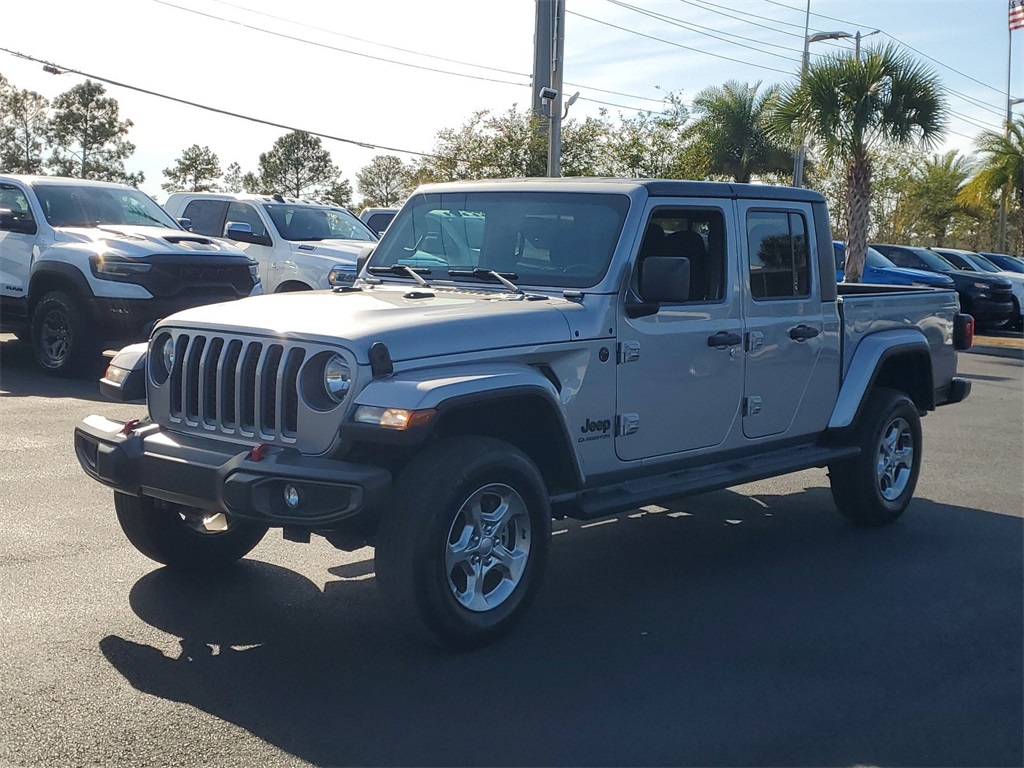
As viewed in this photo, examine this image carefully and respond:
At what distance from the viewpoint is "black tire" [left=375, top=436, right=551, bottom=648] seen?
14.8ft

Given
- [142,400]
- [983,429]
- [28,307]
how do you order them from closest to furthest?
[142,400], [983,429], [28,307]

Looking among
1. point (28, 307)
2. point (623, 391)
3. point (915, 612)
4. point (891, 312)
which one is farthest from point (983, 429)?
point (28, 307)

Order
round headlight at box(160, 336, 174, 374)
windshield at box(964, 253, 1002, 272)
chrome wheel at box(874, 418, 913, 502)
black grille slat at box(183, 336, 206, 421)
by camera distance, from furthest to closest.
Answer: windshield at box(964, 253, 1002, 272) < chrome wheel at box(874, 418, 913, 502) < round headlight at box(160, 336, 174, 374) < black grille slat at box(183, 336, 206, 421)

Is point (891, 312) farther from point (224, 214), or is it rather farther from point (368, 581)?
point (224, 214)

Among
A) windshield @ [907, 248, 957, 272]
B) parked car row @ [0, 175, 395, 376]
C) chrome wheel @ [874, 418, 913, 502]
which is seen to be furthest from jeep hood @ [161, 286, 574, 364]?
windshield @ [907, 248, 957, 272]

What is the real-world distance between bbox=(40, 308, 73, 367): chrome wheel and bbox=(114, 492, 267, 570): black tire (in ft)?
22.8

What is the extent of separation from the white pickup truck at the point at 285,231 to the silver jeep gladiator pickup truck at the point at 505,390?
810 cm

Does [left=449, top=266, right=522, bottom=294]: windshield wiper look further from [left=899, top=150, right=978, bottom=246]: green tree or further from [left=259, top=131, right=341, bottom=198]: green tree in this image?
[left=259, top=131, right=341, bottom=198]: green tree

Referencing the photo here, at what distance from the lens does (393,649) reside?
484cm

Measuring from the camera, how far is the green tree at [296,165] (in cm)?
6762

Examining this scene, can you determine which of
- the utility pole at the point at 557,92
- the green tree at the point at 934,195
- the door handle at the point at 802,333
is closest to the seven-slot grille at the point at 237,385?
the door handle at the point at 802,333

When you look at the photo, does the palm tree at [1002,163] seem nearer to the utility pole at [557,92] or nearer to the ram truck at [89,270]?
the utility pole at [557,92]

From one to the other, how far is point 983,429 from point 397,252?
A: 7.42 m

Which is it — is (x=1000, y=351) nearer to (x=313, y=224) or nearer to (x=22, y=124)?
(x=313, y=224)
